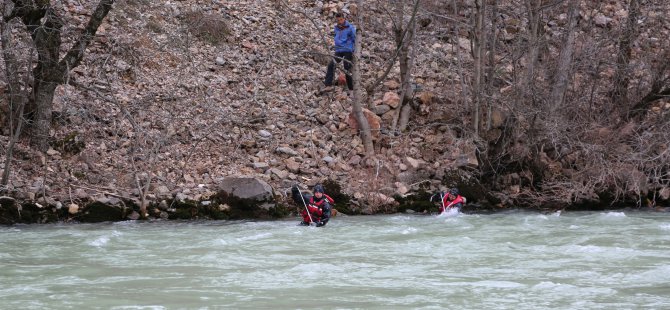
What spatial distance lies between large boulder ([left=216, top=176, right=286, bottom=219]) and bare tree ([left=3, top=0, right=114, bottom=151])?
3.27 m

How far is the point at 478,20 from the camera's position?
1622 centimetres

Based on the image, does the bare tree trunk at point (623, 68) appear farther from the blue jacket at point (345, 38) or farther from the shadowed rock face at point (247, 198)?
the shadowed rock face at point (247, 198)

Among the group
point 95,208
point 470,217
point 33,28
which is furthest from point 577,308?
point 33,28

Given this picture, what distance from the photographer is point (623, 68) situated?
16344 millimetres

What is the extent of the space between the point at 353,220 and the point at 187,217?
2.77 m

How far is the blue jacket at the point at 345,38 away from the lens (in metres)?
16.9

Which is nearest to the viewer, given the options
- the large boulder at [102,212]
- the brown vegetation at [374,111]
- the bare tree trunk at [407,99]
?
the large boulder at [102,212]

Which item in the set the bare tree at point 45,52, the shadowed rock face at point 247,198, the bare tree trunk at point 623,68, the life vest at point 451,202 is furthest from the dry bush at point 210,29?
the bare tree trunk at point 623,68

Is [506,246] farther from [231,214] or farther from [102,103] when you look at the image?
[102,103]

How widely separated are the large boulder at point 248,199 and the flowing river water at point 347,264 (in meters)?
0.52

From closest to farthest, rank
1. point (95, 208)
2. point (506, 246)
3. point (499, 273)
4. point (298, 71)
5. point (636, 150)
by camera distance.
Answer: point (499, 273) → point (506, 246) → point (95, 208) → point (636, 150) → point (298, 71)

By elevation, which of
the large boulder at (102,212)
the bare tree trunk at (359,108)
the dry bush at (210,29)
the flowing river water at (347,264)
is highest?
the dry bush at (210,29)

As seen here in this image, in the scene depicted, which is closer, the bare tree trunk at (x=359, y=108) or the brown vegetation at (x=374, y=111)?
the brown vegetation at (x=374, y=111)

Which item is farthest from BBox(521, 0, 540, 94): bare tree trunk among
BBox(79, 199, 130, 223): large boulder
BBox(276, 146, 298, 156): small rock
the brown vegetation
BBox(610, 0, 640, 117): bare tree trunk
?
BBox(79, 199, 130, 223): large boulder
